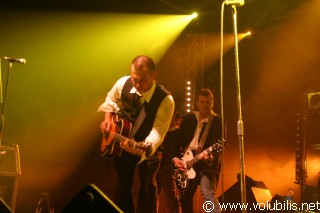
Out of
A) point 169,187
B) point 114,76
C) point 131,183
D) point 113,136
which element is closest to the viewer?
point 131,183

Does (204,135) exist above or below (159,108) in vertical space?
below

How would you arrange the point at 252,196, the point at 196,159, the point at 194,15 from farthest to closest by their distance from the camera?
1. the point at 194,15
2. the point at 252,196
3. the point at 196,159

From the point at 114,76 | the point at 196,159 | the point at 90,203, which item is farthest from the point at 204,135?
the point at 90,203

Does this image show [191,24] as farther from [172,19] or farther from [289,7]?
[289,7]

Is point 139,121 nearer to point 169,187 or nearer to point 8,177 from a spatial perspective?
point 169,187

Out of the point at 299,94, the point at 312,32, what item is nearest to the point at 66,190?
the point at 299,94

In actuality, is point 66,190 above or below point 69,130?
below

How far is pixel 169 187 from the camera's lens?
6.26 metres

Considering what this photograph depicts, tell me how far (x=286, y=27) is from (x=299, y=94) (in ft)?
5.33

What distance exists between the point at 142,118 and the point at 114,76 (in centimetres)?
398

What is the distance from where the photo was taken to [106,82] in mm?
8516

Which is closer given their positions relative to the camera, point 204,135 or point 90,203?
point 90,203

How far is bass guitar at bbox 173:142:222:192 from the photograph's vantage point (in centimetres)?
578

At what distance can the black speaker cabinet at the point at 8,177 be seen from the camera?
5.90 m
